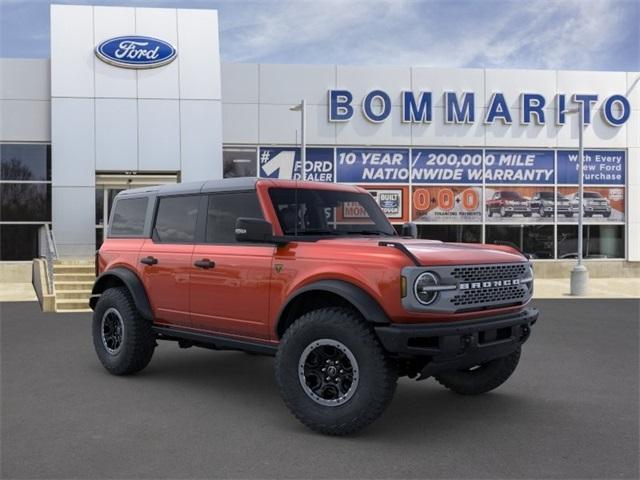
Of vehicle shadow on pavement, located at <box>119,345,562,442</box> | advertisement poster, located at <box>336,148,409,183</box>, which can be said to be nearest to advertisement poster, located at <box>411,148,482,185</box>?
advertisement poster, located at <box>336,148,409,183</box>

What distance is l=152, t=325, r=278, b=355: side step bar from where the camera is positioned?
18.3 feet

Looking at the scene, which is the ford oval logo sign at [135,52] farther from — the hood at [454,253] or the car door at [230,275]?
the hood at [454,253]

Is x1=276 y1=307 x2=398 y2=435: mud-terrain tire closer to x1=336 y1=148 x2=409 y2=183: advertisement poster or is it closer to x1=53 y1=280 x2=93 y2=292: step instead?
x1=53 y1=280 x2=93 y2=292: step

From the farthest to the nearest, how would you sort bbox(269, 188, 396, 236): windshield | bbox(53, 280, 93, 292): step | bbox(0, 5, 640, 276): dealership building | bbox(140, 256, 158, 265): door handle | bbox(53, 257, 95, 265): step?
bbox(0, 5, 640, 276): dealership building → bbox(53, 257, 95, 265): step → bbox(53, 280, 93, 292): step → bbox(140, 256, 158, 265): door handle → bbox(269, 188, 396, 236): windshield

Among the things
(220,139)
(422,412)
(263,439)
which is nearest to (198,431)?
(263,439)

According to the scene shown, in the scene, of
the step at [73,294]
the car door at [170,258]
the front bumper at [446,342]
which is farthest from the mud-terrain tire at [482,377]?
the step at [73,294]

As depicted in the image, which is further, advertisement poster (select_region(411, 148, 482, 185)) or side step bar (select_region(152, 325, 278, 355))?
advertisement poster (select_region(411, 148, 482, 185))

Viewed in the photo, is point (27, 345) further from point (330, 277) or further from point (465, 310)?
point (465, 310)

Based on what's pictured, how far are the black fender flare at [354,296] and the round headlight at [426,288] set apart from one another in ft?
0.98

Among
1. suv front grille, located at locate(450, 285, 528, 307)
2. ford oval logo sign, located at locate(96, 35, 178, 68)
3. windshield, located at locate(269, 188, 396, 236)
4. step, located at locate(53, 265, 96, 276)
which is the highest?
ford oval logo sign, located at locate(96, 35, 178, 68)

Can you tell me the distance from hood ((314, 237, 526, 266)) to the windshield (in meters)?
0.41

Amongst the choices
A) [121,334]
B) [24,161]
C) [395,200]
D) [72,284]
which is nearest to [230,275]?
[121,334]

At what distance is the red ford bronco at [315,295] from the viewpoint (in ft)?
15.5

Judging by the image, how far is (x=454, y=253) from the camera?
197 inches
